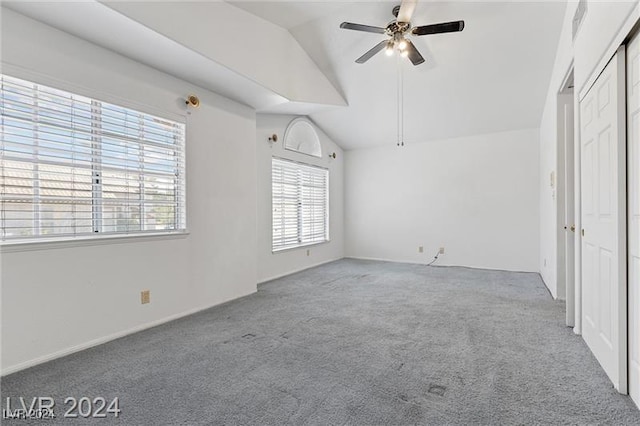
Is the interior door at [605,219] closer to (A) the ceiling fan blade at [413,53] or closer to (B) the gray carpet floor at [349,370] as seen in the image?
(B) the gray carpet floor at [349,370]

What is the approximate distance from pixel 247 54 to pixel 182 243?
201 cm

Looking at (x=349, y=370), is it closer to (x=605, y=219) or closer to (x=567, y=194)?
(x=605, y=219)

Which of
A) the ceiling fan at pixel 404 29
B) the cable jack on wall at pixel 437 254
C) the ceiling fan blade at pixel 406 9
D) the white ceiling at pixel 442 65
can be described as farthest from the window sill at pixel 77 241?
the cable jack on wall at pixel 437 254

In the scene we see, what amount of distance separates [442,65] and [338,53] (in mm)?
1333

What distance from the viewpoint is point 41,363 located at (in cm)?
221

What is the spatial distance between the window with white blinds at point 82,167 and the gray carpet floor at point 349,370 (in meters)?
0.89

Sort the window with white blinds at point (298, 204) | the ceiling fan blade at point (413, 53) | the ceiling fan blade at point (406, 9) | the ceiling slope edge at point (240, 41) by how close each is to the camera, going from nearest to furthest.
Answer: the ceiling slope edge at point (240, 41), the ceiling fan blade at point (406, 9), the ceiling fan blade at point (413, 53), the window with white blinds at point (298, 204)

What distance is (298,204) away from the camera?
5566 mm

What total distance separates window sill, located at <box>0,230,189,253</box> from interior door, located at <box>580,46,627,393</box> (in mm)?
3408

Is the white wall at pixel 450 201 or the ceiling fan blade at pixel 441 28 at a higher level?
the ceiling fan blade at pixel 441 28

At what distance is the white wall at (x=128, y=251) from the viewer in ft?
7.10

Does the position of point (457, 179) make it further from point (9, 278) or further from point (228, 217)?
point (9, 278)

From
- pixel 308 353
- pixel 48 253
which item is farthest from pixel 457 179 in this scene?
pixel 48 253

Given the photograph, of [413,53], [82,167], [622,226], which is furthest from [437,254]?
[82,167]
